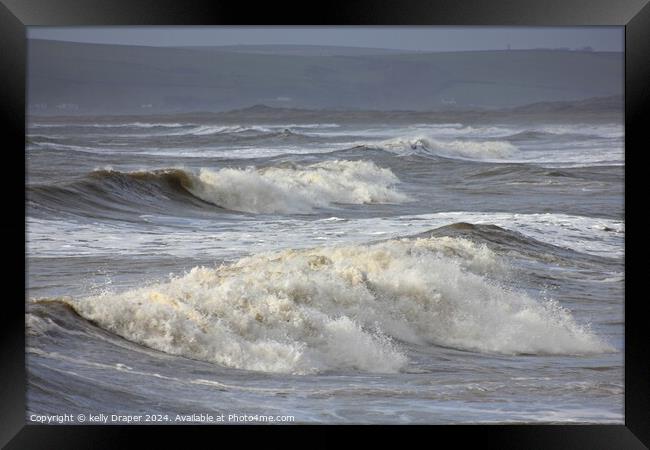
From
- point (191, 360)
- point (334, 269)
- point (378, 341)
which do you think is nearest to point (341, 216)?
point (334, 269)

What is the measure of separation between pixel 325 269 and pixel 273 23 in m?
1.43

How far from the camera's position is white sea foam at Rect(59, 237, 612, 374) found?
22.6ft

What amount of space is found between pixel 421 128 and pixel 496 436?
1.75 meters

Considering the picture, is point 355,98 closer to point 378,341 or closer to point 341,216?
point 341,216

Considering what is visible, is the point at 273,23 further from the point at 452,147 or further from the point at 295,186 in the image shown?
the point at 452,147

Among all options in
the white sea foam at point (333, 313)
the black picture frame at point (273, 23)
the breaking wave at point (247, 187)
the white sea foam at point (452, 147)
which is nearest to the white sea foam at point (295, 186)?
the breaking wave at point (247, 187)

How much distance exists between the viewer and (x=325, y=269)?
7141 millimetres

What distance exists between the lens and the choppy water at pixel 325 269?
21.9 feet

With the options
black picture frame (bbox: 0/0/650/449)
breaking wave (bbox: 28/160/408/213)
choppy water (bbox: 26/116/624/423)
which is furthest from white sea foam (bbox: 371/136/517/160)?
black picture frame (bbox: 0/0/650/449)

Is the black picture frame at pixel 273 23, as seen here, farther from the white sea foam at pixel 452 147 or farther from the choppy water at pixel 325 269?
the white sea foam at pixel 452 147

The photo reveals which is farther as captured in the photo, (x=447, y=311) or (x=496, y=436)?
(x=447, y=311)

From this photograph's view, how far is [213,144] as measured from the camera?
7055 mm

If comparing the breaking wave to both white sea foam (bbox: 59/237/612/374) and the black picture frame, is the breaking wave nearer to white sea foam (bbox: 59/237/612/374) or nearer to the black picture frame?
white sea foam (bbox: 59/237/612/374)

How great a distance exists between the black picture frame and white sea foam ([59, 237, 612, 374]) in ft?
1.29
